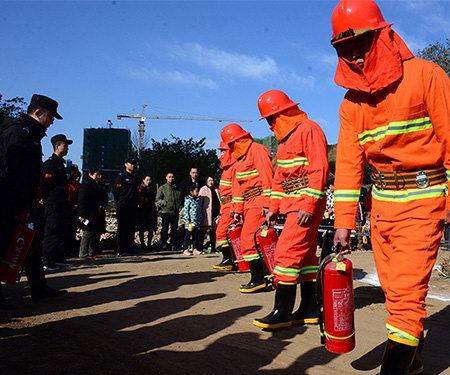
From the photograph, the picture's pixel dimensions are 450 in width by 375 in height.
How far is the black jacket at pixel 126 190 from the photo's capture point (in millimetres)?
12828

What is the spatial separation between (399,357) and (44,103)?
4.63 meters

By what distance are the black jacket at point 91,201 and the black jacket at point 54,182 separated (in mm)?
1909

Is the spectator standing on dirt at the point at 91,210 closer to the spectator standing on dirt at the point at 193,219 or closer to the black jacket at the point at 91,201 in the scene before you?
the black jacket at the point at 91,201

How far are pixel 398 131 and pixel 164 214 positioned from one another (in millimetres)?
10949

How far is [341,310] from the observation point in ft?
12.5

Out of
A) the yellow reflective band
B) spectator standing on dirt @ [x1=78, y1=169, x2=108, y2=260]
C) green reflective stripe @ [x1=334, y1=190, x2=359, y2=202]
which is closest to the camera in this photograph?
the yellow reflective band

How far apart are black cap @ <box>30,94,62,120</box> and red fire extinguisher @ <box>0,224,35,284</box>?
4.54 ft

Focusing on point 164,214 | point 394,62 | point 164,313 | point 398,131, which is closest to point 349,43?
point 394,62

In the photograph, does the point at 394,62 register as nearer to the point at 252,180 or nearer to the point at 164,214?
the point at 252,180

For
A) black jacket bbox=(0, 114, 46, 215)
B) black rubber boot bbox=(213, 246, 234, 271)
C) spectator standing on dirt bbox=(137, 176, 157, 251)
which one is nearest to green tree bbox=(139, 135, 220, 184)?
spectator standing on dirt bbox=(137, 176, 157, 251)

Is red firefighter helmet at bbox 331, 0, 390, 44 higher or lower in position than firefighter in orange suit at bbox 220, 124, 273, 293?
higher

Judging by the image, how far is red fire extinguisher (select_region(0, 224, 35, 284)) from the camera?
5531 mm

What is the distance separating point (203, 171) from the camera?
27.0 meters

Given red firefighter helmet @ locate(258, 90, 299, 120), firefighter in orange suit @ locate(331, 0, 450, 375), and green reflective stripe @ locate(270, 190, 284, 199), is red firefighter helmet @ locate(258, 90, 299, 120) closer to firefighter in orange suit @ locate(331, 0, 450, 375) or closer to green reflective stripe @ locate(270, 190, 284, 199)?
green reflective stripe @ locate(270, 190, 284, 199)
